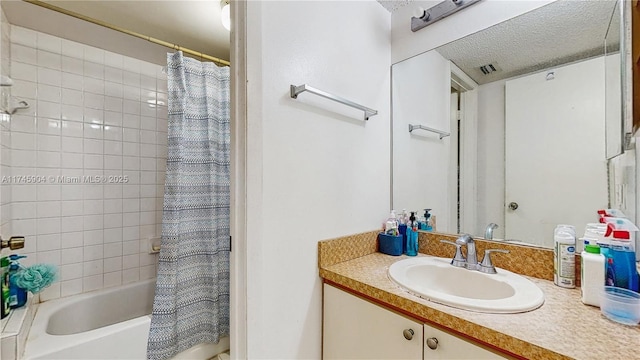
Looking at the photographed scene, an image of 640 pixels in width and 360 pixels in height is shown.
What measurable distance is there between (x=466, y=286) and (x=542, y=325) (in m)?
0.41

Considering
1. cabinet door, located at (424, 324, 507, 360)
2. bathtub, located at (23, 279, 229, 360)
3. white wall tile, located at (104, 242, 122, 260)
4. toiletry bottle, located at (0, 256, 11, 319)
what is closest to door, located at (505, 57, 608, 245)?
cabinet door, located at (424, 324, 507, 360)

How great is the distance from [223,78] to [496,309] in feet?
5.60

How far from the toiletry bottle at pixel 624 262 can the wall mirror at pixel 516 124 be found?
0.81 ft

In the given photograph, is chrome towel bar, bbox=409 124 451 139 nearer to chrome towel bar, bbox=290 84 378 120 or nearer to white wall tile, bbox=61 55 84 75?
chrome towel bar, bbox=290 84 378 120

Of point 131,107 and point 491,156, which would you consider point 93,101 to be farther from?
point 491,156

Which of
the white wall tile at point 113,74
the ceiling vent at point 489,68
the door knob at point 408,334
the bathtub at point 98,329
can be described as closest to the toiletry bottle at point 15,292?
the bathtub at point 98,329

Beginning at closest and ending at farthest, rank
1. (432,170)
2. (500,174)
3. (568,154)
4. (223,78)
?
(568,154)
(500,174)
(432,170)
(223,78)

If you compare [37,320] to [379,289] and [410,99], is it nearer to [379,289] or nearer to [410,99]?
[379,289]

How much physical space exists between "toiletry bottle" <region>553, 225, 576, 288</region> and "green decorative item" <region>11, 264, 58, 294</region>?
2.41 m

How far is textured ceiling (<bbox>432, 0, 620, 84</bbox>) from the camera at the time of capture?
3.20ft

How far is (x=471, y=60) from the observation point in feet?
4.17

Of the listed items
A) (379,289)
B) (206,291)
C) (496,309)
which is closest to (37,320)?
(206,291)

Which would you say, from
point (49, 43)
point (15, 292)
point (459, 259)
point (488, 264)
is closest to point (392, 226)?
point (459, 259)

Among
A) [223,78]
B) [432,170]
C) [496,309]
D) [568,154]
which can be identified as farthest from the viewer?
[223,78]
